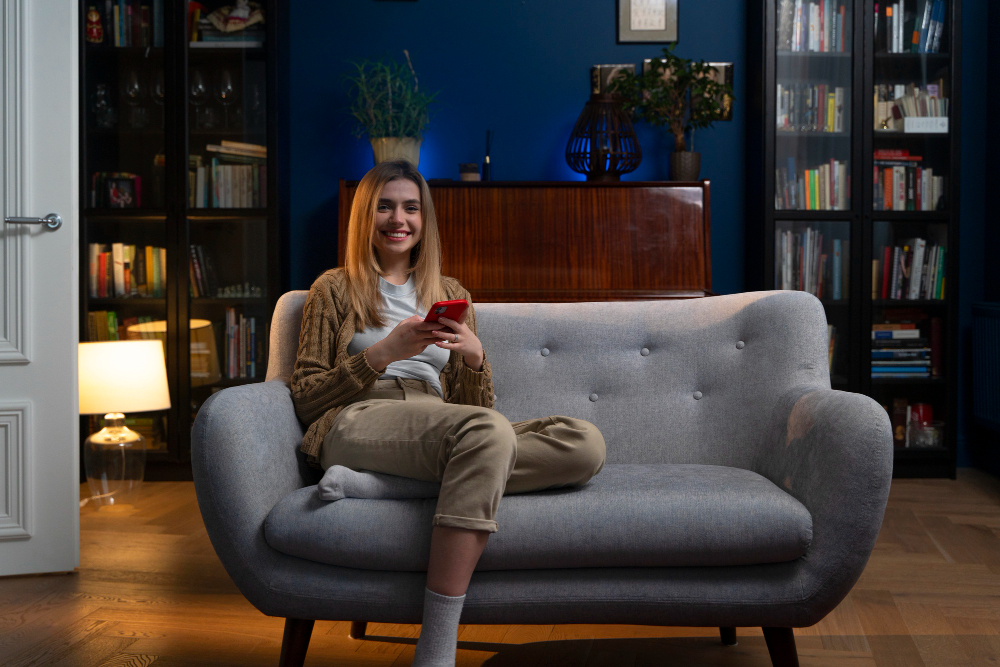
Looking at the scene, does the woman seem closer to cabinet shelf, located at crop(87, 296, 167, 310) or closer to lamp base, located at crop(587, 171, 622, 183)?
lamp base, located at crop(587, 171, 622, 183)

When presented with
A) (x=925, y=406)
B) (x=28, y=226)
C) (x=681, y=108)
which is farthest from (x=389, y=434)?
(x=925, y=406)

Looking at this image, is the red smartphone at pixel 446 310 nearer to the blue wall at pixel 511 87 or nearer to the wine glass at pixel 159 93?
the blue wall at pixel 511 87

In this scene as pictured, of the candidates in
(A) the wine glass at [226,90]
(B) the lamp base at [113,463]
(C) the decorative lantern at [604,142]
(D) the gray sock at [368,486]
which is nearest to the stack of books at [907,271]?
(C) the decorative lantern at [604,142]

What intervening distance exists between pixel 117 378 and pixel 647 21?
9.27 ft

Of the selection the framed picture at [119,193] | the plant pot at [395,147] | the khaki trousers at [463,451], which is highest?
the plant pot at [395,147]

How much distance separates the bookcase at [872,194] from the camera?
361 centimetres

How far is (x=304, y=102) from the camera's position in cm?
393

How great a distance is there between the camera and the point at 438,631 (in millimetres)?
1322

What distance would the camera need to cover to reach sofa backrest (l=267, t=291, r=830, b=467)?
6.01ft

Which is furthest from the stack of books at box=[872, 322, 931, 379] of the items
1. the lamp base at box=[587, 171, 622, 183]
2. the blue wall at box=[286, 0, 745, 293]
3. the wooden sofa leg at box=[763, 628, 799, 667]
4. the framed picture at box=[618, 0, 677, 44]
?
the wooden sofa leg at box=[763, 628, 799, 667]

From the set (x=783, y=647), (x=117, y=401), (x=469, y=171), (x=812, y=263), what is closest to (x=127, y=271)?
(x=117, y=401)

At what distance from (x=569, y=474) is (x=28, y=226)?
1780mm

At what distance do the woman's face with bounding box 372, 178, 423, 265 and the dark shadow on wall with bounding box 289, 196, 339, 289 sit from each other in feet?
7.02

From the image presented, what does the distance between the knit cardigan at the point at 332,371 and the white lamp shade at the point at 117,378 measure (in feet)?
5.06
